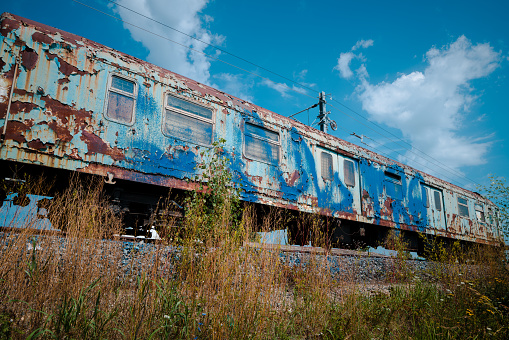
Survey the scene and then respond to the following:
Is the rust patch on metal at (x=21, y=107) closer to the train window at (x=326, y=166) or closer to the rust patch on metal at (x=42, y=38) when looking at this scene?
the rust patch on metal at (x=42, y=38)

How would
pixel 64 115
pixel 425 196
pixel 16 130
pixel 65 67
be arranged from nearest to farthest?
pixel 16 130, pixel 64 115, pixel 65 67, pixel 425 196

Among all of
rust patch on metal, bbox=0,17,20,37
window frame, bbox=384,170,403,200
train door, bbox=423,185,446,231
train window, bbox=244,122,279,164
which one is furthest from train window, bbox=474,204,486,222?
rust patch on metal, bbox=0,17,20,37

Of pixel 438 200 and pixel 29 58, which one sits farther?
pixel 438 200

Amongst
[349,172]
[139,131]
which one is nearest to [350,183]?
[349,172]

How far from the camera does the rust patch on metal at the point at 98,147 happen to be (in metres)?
4.41

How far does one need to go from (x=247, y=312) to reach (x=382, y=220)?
7508 millimetres

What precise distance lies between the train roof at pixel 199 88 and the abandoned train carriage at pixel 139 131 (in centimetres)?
2

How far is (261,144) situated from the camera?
21.4 feet

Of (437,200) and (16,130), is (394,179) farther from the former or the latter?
(16,130)

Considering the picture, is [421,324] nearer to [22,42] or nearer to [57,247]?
[57,247]

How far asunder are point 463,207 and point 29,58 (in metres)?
14.3

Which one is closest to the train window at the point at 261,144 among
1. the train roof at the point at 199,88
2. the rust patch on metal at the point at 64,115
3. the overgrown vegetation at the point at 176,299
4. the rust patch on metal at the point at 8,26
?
the train roof at the point at 199,88

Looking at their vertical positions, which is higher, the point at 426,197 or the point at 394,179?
the point at 394,179

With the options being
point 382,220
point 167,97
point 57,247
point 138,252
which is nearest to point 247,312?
point 138,252
